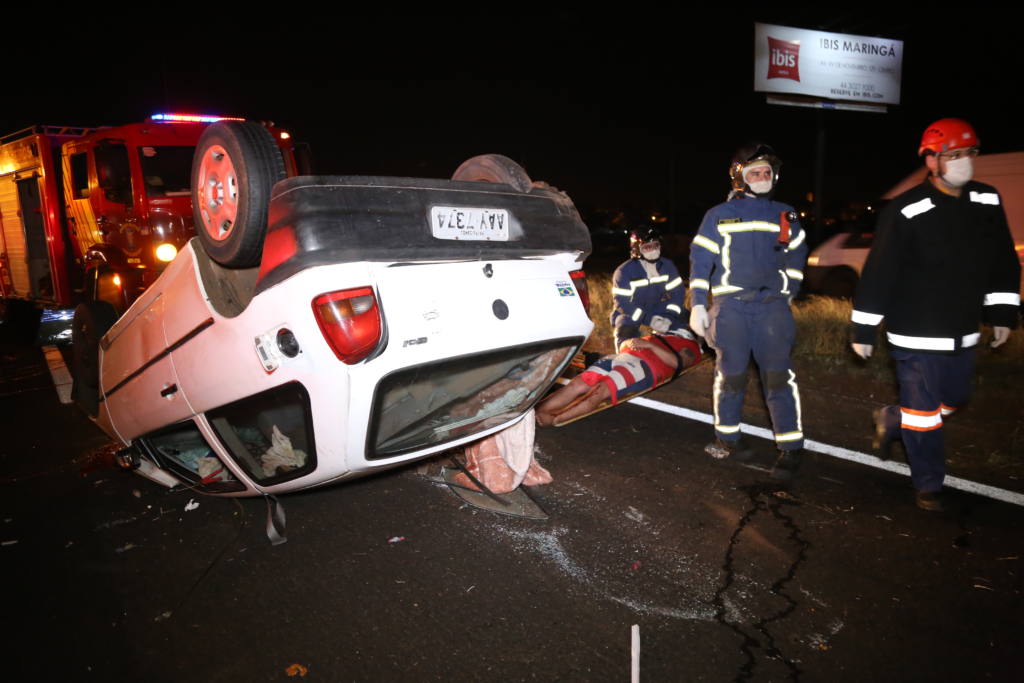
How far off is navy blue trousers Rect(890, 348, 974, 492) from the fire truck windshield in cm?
740

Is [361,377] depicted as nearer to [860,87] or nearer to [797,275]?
[797,275]

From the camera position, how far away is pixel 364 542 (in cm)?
333

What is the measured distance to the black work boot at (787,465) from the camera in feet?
13.0

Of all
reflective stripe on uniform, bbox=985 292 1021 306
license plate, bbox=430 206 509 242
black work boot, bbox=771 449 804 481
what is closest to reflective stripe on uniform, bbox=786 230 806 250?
reflective stripe on uniform, bbox=985 292 1021 306

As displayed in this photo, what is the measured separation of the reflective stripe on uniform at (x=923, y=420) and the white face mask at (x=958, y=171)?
1185 millimetres

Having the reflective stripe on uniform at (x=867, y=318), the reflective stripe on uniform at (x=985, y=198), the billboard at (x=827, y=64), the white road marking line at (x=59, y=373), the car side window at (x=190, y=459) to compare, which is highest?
the billboard at (x=827, y=64)

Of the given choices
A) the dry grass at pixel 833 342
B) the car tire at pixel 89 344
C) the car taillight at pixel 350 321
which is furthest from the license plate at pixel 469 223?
the dry grass at pixel 833 342

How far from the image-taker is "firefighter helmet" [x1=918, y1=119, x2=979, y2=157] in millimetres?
3410

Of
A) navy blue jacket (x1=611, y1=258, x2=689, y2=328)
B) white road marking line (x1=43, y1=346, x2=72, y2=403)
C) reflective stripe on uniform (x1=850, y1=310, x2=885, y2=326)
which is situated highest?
reflective stripe on uniform (x1=850, y1=310, x2=885, y2=326)

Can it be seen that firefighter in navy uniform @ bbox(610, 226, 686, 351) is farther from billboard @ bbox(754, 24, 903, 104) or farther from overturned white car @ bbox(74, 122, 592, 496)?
billboard @ bbox(754, 24, 903, 104)

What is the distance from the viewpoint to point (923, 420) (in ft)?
11.7

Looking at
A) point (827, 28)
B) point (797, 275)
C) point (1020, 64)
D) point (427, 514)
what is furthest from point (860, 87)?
point (427, 514)

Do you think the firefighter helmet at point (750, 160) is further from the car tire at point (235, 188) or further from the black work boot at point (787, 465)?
the car tire at point (235, 188)

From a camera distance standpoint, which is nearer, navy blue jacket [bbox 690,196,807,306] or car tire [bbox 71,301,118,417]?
car tire [bbox 71,301,118,417]
